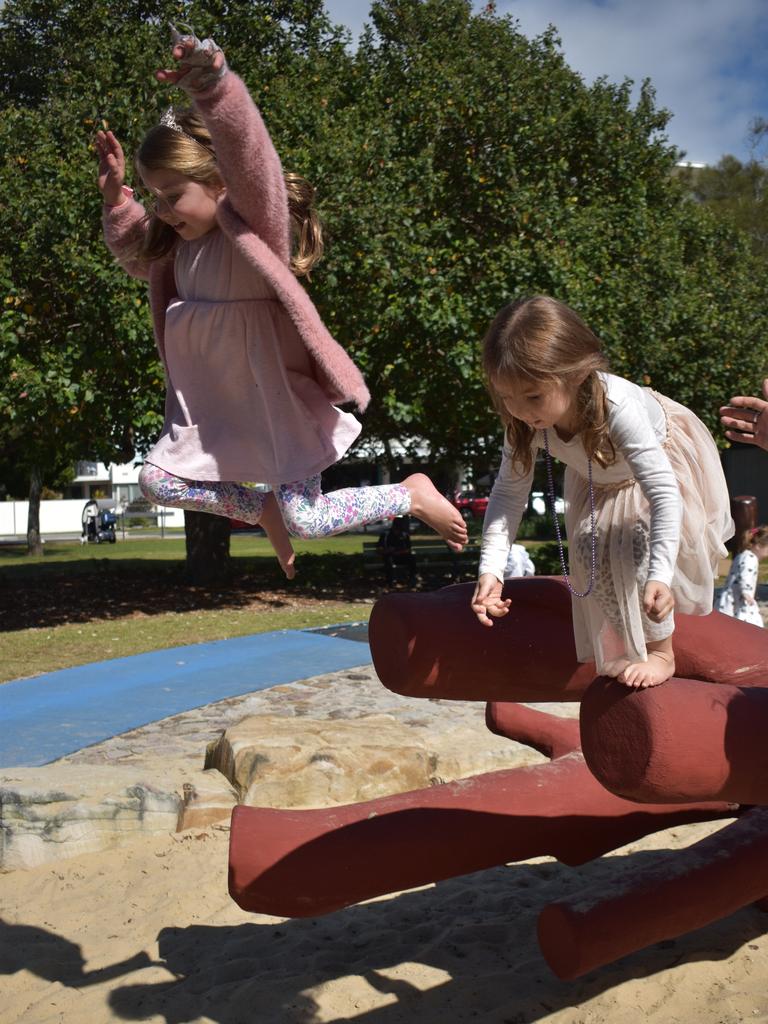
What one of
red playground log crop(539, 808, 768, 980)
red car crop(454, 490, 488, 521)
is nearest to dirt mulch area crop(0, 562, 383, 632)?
red playground log crop(539, 808, 768, 980)

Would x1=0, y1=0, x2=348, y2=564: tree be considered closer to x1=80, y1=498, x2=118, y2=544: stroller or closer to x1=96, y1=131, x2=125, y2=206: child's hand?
x1=96, y1=131, x2=125, y2=206: child's hand

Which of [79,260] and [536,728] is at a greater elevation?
[79,260]

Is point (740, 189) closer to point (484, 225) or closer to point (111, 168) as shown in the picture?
point (484, 225)

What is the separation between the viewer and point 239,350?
300 cm

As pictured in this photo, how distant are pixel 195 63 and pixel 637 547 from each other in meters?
1.52

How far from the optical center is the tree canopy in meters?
11.6

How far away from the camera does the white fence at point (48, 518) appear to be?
4203 centimetres

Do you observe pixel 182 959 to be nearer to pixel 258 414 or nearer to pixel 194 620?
pixel 258 414

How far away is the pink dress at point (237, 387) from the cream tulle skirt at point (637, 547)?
76cm

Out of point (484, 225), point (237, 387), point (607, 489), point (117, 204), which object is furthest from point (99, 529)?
point (607, 489)

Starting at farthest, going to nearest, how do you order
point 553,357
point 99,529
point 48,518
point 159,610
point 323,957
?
1. point 48,518
2. point 99,529
3. point 159,610
4. point 323,957
5. point 553,357

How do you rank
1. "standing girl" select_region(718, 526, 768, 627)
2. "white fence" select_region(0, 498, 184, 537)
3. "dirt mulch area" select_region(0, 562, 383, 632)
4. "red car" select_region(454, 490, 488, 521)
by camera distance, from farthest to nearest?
1. "white fence" select_region(0, 498, 184, 537)
2. "red car" select_region(454, 490, 488, 521)
3. "dirt mulch area" select_region(0, 562, 383, 632)
4. "standing girl" select_region(718, 526, 768, 627)

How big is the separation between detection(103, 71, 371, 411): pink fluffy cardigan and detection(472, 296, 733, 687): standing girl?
Answer: 0.55m

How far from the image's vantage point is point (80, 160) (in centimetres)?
1201
